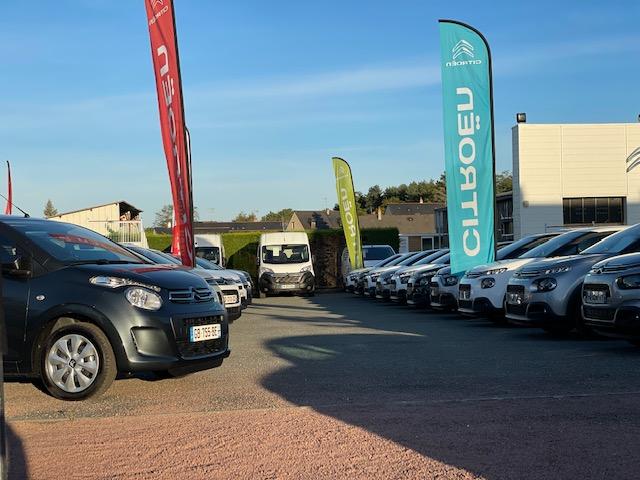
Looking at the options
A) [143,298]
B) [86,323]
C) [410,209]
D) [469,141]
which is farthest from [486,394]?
[410,209]

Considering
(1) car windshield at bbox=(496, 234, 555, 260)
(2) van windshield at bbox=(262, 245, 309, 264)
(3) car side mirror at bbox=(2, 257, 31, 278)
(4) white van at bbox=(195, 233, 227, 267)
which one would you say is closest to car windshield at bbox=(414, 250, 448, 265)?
(1) car windshield at bbox=(496, 234, 555, 260)

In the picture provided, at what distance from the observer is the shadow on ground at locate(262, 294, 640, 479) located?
4727 mm

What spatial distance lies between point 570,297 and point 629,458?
5669mm

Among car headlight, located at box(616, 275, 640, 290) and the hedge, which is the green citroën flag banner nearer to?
the hedge

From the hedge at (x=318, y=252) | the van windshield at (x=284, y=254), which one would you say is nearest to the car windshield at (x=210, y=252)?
the van windshield at (x=284, y=254)

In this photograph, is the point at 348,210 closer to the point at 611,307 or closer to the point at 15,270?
the point at 611,307

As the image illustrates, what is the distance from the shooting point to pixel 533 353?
30.0 ft

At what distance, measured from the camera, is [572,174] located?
3206cm

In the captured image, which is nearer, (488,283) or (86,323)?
(86,323)

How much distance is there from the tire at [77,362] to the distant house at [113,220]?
13537mm

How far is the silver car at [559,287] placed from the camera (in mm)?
10047

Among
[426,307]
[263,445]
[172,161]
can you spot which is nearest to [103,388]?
[263,445]

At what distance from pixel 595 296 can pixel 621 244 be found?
166 cm

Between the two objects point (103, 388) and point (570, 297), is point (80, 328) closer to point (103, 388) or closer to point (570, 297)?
point (103, 388)
